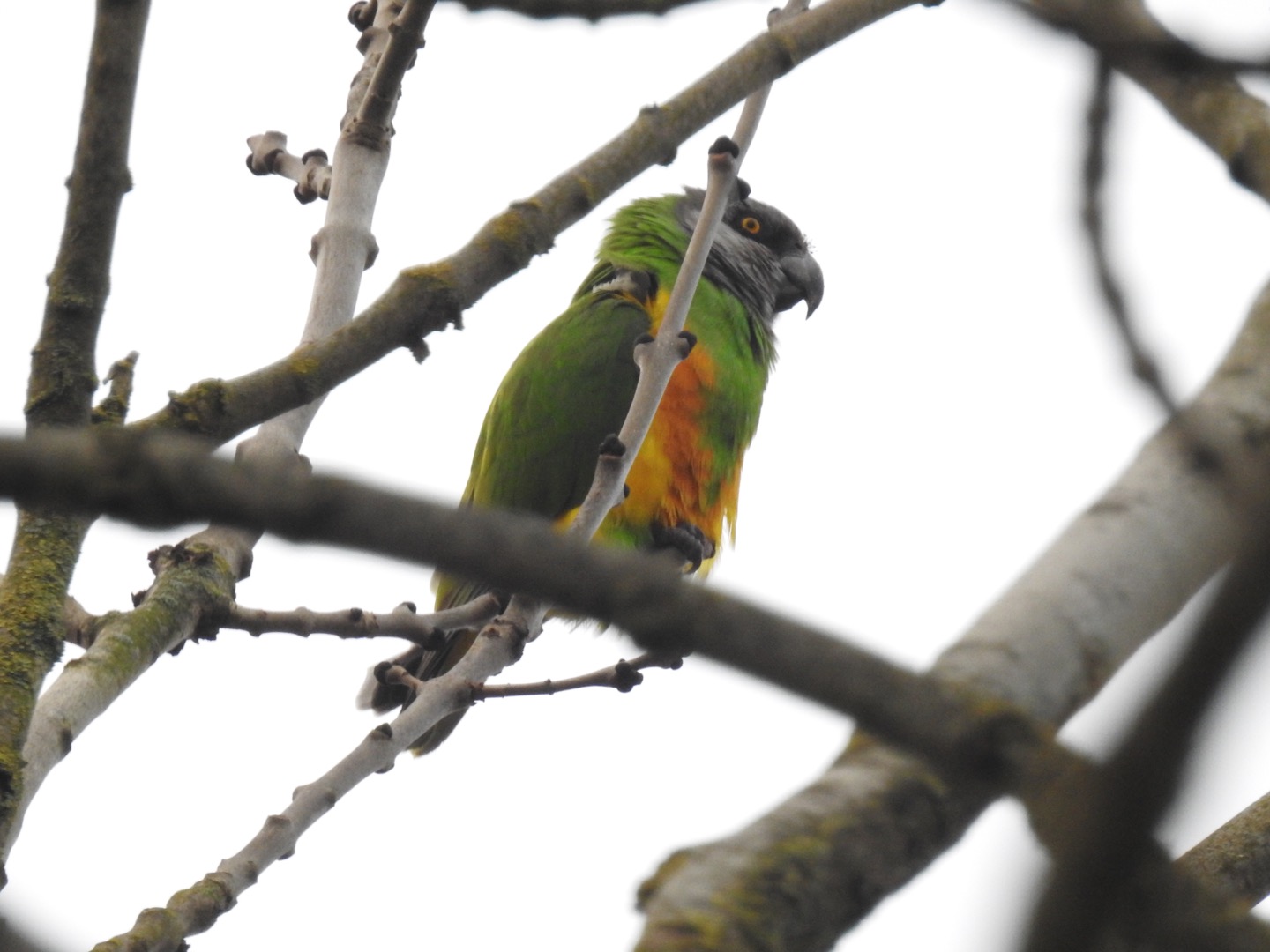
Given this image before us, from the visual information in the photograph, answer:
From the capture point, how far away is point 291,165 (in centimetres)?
498

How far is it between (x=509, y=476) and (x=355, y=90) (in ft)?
8.20

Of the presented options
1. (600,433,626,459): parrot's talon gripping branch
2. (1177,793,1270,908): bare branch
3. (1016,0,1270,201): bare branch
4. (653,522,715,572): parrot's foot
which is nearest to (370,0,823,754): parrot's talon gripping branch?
(653,522,715,572): parrot's foot

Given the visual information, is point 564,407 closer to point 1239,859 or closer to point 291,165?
point 291,165

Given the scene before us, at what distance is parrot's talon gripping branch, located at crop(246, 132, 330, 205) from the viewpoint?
477 centimetres

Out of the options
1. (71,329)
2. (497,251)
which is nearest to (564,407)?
(497,251)

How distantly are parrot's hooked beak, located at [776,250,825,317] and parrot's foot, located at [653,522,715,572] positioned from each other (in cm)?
213

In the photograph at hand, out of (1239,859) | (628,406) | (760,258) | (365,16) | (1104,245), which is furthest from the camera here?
(760,258)

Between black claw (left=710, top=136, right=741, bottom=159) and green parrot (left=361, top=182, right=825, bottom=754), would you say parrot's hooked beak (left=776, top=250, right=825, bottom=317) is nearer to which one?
green parrot (left=361, top=182, right=825, bottom=754)

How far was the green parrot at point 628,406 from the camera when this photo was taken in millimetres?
6137

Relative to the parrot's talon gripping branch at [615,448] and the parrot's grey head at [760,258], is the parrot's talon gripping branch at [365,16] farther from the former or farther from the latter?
the parrot's grey head at [760,258]

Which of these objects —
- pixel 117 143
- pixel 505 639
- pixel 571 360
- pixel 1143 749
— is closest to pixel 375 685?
pixel 505 639

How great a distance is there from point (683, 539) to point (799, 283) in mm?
2325

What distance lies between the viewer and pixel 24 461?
115 centimetres

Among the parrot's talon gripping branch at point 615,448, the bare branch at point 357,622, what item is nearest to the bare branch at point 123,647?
the bare branch at point 357,622
